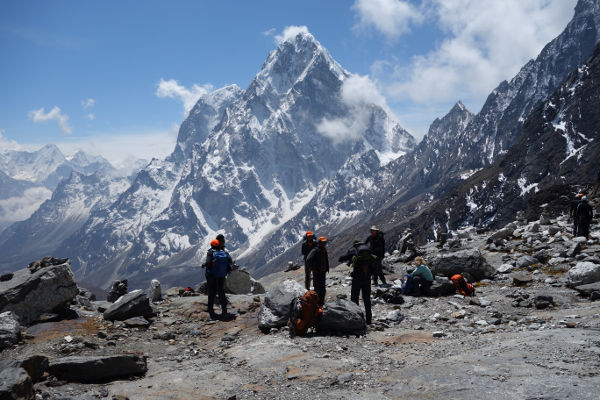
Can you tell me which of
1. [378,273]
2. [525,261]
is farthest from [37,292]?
[525,261]

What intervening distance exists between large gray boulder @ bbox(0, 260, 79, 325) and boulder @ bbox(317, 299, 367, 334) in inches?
407

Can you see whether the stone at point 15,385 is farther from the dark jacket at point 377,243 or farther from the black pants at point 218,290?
the dark jacket at point 377,243

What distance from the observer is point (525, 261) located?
22500 millimetres

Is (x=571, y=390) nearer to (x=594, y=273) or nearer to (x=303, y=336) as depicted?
(x=303, y=336)

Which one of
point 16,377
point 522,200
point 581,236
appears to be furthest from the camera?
point 522,200

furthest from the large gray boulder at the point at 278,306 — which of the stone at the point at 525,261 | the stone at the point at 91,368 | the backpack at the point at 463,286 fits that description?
the stone at the point at 525,261

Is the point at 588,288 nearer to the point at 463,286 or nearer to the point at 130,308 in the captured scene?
the point at 463,286

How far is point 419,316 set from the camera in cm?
1633

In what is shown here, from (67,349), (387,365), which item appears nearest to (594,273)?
(387,365)

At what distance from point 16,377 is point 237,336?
7.45m

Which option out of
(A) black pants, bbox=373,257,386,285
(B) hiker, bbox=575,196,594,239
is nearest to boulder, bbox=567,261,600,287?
(A) black pants, bbox=373,257,386,285

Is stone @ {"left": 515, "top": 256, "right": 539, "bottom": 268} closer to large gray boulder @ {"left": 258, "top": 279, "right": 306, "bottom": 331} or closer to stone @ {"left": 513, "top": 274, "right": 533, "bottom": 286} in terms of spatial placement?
stone @ {"left": 513, "top": 274, "right": 533, "bottom": 286}

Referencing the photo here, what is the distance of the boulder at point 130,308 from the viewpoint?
57.6 feet

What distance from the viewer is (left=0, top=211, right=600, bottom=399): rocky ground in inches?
362
